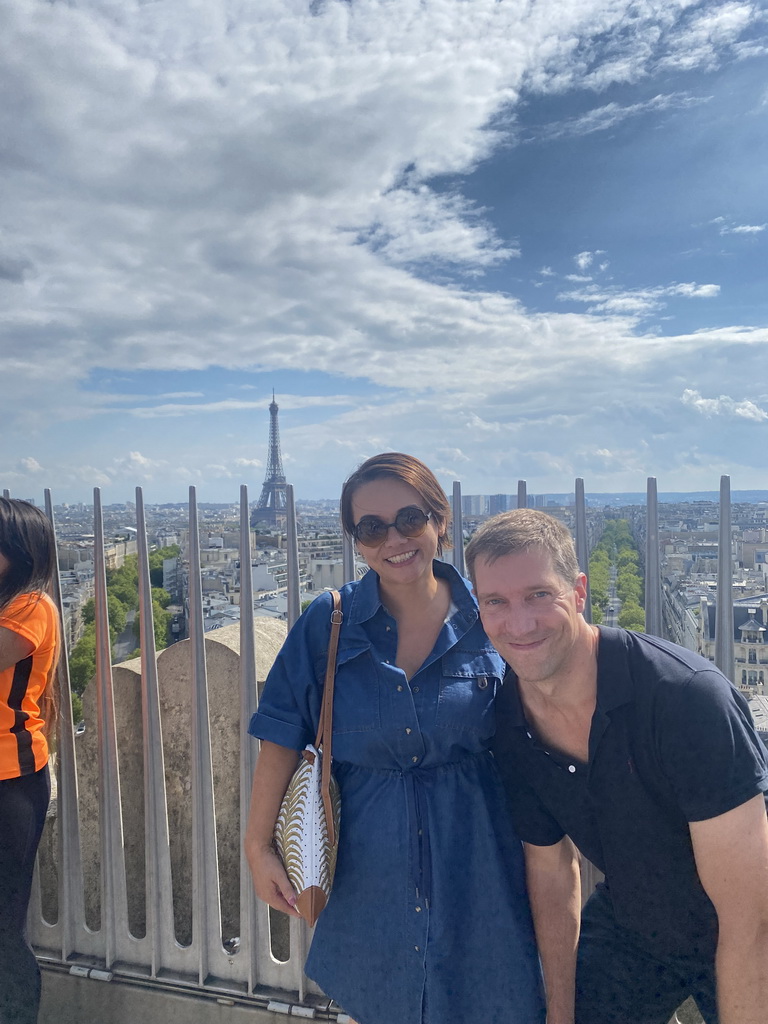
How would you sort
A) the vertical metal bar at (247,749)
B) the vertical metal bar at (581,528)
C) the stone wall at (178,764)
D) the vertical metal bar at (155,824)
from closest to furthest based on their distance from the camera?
the vertical metal bar at (581,528), the vertical metal bar at (247,749), the vertical metal bar at (155,824), the stone wall at (178,764)

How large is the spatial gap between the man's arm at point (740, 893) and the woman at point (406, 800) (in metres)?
0.65

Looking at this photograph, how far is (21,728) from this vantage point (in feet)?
10.7

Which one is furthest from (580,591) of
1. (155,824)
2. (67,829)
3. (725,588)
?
(67,829)

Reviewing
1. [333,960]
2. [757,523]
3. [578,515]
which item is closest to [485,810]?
[333,960]

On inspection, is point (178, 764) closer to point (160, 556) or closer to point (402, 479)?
point (160, 556)

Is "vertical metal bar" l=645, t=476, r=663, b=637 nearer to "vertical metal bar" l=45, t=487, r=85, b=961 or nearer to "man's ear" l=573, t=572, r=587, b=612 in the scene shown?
"man's ear" l=573, t=572, r=587, b=612

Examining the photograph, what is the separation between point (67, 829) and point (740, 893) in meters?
3.49

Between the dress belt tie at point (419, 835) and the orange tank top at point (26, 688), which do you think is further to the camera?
the orange tank top at point (26, 688)

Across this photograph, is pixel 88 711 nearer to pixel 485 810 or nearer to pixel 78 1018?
pixel 78 1018

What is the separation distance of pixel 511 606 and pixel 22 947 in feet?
9.58

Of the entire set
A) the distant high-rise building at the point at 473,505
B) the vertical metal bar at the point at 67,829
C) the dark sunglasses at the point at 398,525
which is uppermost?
the distant high-rise building at the point at 473,505

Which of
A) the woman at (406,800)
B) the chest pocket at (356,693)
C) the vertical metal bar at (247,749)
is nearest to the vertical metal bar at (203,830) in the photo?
the vertical metal bar at (247,749)

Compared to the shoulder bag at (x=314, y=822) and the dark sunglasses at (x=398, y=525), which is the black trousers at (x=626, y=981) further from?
the dark sunglasses at (x=398, y=525)

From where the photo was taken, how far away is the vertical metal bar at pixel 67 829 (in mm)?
3969
